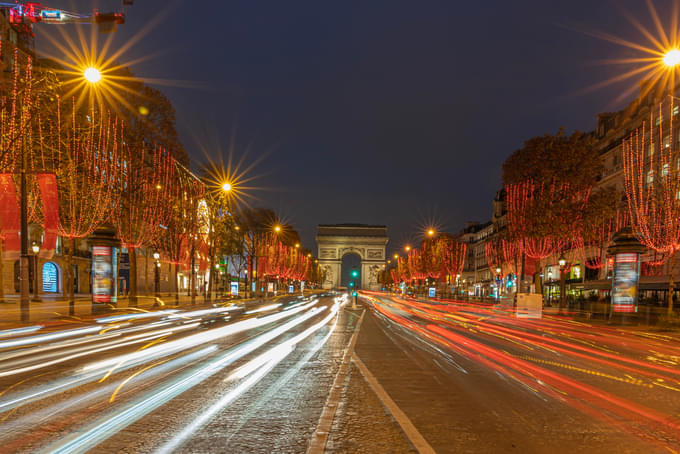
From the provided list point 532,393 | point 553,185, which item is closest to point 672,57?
point 532,393

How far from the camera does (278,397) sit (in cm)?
774

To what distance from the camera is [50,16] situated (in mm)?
80000

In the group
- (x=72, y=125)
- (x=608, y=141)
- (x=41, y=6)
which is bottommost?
(x=72, y=125)

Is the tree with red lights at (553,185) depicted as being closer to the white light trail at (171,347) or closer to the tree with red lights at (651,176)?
the tree with red lights at (651,176)

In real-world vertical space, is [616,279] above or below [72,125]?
below

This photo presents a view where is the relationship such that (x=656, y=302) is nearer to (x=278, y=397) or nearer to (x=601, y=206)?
(x=601, y=206)

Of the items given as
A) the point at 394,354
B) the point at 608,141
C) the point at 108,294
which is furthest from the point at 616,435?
the point at 608,141

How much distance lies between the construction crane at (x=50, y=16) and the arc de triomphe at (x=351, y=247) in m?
85.7

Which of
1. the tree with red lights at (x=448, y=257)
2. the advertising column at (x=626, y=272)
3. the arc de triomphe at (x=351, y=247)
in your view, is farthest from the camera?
the arc de triomphe at (x=351, y=247)

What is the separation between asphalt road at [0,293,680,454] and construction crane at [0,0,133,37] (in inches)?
2200

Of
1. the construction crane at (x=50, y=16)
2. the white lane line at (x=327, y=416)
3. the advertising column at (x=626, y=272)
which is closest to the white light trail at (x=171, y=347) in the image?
the white lane line at (x=327, y=416)

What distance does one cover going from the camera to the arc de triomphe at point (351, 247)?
151m

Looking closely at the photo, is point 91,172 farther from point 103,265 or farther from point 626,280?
point 626,280

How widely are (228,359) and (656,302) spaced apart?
32826 millimetres
